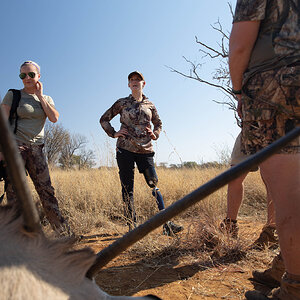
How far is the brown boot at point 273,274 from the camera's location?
2.08m

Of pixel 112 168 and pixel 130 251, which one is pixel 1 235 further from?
pixel 112 168

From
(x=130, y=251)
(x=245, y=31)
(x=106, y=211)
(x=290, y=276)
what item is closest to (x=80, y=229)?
(x=106, y=211)

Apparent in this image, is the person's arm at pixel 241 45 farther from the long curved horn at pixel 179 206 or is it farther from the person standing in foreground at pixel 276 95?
the long curved horn at pixel 179 206

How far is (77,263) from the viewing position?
79 centimetres

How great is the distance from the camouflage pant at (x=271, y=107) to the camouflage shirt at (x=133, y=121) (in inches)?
92.2

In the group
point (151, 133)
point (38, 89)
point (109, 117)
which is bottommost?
point (151, 133)

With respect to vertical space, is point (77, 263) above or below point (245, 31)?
below

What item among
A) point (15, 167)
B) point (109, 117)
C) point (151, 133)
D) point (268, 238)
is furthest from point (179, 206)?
point (109, 117)

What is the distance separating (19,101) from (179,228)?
253 cm

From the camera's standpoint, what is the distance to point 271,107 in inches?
64.3

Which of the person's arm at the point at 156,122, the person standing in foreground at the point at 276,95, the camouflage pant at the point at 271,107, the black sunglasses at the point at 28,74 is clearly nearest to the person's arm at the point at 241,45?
the person standing in foreground at the point at 276,95

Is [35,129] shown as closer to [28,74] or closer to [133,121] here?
[28,74]

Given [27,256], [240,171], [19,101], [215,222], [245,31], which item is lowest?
[215,222]

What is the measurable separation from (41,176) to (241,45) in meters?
2.59
